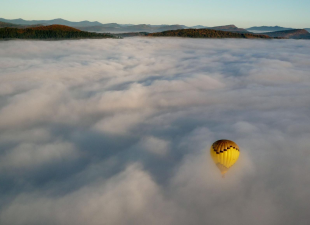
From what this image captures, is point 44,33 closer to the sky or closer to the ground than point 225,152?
closer to the sky

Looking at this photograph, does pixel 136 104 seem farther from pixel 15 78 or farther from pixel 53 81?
pixel 15 78

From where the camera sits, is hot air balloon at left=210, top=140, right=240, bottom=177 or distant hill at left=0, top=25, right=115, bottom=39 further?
distant hill at left=0, top=25, right=115, bottom=39

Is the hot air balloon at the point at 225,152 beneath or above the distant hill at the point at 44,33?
beneath

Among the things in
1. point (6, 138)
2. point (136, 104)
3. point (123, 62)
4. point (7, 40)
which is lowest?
point (6, 138)

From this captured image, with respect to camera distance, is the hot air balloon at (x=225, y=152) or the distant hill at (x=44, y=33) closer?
the hot air balloon at (x=225, y=152)

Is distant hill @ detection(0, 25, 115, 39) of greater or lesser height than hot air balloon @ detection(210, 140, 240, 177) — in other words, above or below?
above

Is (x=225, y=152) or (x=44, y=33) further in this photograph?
(x=44, y=33)

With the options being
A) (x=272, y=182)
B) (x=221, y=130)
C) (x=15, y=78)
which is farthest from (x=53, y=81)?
(x=272, y=182)

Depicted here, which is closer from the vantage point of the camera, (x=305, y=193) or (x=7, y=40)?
(x=305, y=193)
